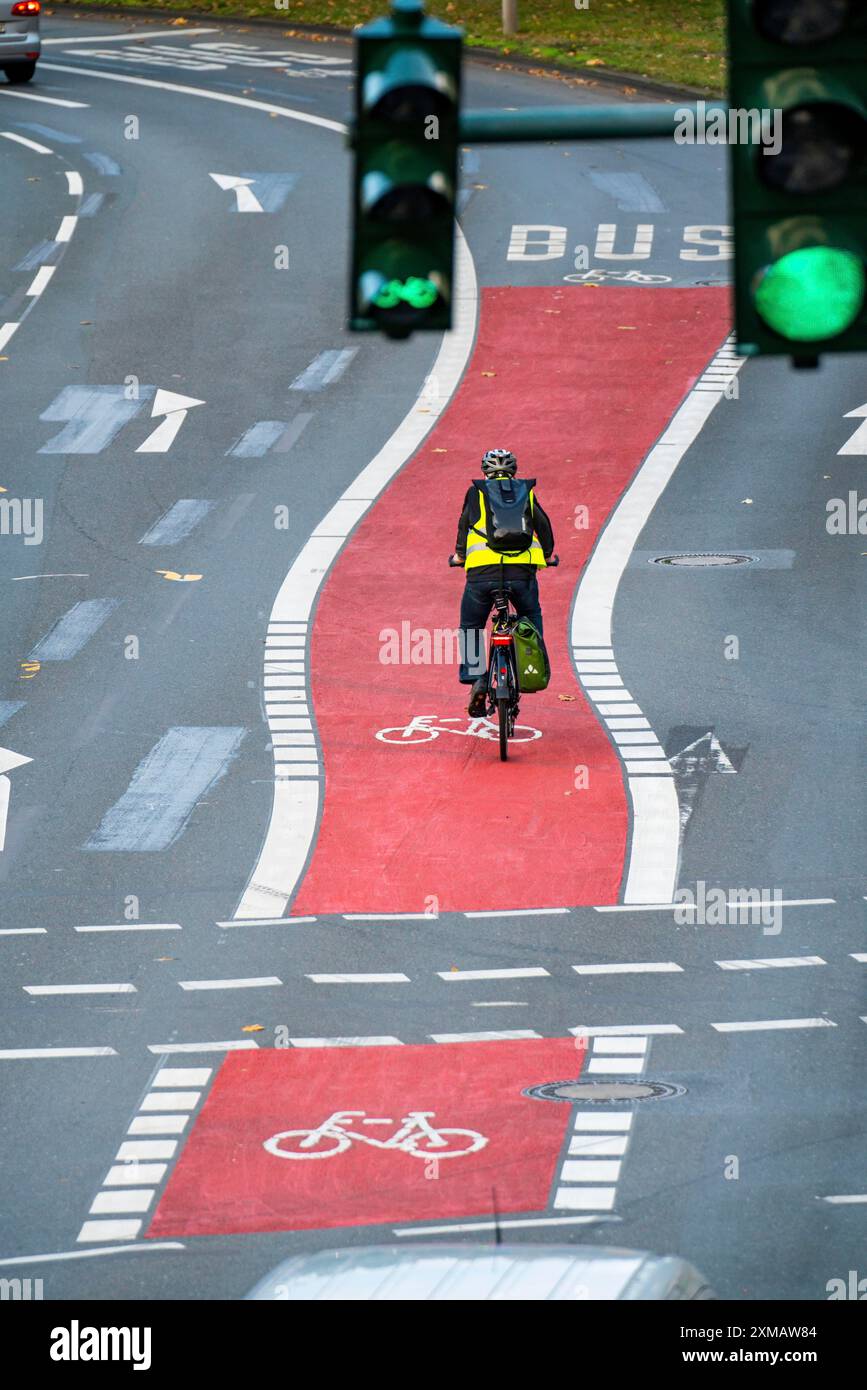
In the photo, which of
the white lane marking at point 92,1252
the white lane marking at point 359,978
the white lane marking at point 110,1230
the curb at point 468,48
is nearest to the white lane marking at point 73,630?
the white lane marking at point 359,978

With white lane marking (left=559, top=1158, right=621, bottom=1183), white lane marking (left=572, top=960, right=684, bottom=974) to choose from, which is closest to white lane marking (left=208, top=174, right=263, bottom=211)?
white lane marking (left=572, top=960, right=684, bottom=974)

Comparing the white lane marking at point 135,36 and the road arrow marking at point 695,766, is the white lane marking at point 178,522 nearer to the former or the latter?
the road arrow marking at point 695,766

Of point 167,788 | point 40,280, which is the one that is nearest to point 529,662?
point 167,788

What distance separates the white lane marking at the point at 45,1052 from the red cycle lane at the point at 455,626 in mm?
2468

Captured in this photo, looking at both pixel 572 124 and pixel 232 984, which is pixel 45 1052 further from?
pixel 572 124

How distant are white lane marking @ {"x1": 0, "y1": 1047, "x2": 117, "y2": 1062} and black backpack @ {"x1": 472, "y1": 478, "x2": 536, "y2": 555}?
21.1 ft

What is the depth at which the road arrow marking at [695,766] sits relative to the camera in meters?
16.5

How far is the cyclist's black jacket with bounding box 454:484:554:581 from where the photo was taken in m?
17.8

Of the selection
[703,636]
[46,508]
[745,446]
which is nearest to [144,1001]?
[703,636]

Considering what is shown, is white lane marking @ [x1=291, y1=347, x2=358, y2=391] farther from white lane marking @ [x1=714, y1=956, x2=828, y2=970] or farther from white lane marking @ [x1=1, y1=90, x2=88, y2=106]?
white lane marking @ [x1=714, y1=956, x2=828, y2=970]

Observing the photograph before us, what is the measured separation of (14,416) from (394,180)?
21.2 metres

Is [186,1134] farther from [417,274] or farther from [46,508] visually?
[46,508]

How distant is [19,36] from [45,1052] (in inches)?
1399
